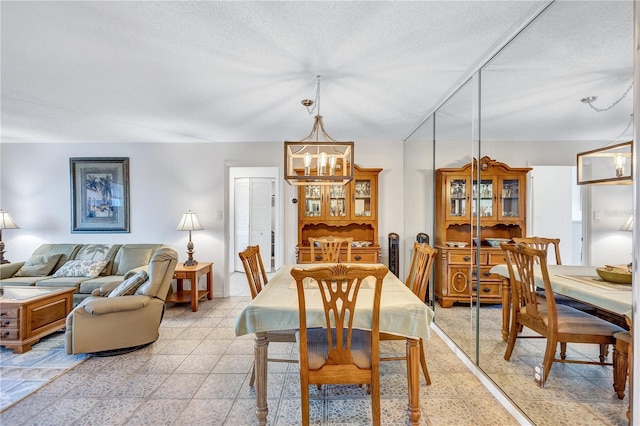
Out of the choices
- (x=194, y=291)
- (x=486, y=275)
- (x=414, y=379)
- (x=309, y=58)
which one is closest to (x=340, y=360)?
(x=414, y=379)

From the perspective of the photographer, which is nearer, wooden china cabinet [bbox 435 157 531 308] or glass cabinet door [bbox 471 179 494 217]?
wooden china cabinet [bbox 435 157 531 308]

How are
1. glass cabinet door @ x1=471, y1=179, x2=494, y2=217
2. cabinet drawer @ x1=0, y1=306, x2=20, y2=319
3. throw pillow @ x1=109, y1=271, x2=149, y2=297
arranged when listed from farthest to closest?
throw pillow @ x1=109, y1=271, x2=149, y2=297 → cabinet drawer @ x1=0, y1=306, x2=20, y2=319 → glass cabinet door @ x1=471, y1=179, x2=494, y2=217

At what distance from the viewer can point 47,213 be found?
4.64m

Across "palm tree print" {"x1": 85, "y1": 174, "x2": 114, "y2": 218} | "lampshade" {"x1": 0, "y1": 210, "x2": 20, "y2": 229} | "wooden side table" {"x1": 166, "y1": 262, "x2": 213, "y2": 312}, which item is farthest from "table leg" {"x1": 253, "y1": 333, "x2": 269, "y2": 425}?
"lampshade" {"x1": 0, "y1": 210, "x2": 20, "y2": 229}

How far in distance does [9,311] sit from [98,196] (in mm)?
2296

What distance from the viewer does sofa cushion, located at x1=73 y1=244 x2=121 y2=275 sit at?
4.05 meters

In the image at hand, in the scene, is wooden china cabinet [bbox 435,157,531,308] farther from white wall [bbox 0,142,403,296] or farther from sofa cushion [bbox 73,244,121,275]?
sofa cushion [bbox 73,244,121,275]

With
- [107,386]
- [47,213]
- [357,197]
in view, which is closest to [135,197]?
[47,213]

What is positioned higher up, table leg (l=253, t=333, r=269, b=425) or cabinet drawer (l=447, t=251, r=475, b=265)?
cabinet drawer (l=447, t=251, r=475, b=265)

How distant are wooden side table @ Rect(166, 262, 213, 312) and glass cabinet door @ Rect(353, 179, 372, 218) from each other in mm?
2291

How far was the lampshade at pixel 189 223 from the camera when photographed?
425cm

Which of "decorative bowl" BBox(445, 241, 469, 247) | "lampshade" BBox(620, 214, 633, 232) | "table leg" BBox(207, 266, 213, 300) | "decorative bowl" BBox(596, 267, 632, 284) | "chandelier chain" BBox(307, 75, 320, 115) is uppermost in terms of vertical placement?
"chandelier chain" BBox(307, 75, 320, 115)

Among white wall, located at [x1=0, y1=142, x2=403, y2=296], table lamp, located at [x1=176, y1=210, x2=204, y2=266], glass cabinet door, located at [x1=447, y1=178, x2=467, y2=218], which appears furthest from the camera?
white wall, located at [x1=0, y1=142, x2=403, y2=296]

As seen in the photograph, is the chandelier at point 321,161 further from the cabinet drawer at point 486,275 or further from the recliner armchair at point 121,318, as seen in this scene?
the recliner armchair at point 121,318
